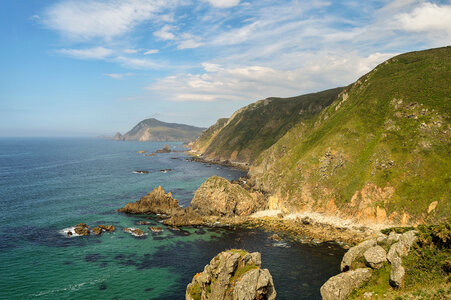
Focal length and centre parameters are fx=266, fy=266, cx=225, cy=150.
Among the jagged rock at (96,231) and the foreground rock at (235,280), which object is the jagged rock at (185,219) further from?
the foreground rock at (235,280)

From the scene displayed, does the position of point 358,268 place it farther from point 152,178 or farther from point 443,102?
point 152,178

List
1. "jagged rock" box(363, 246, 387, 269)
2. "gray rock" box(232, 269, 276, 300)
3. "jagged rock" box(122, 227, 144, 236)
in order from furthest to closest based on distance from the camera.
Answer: "jagged rock" box(122, 227, 144, 236), "jagged rock" box(363, 246, 387, 269), "gray rock" box(232, 269, 276, 300)

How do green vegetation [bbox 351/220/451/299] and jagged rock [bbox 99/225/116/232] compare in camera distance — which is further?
jagged rock [bbox 99/225/116/232]

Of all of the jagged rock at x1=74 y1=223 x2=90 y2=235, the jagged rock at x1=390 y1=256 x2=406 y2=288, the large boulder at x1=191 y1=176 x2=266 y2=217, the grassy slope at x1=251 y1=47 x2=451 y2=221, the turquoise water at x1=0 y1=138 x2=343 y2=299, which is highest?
the grassy slope at x1=251 y1=47 x2=451 y2=221

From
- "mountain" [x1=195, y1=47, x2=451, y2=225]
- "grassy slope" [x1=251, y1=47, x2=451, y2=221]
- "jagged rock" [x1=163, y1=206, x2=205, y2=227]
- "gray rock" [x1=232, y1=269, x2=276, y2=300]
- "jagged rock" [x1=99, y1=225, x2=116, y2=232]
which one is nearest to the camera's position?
"gray rock" [x1=232, y1=269, x2=276, y2=300]

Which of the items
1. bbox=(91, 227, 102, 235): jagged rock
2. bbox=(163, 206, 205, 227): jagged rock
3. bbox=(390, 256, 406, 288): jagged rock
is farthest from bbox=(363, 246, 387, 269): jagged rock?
bbox=(91, 227, 102, 235): jagged rock

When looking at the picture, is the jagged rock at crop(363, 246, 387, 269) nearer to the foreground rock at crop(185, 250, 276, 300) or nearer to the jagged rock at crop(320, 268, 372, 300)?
the jagged rock at crop(320, 268, 372, 300)
